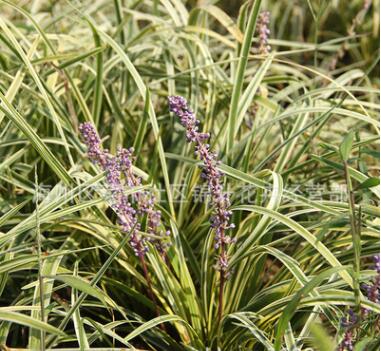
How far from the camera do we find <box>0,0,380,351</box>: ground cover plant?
6.63ft

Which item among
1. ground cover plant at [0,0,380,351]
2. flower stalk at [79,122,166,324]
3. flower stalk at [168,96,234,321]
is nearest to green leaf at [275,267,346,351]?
ground cover plant at [0,0,380,351]

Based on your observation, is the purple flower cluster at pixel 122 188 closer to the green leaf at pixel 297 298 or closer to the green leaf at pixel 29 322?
the green leaf at pixel 29 322

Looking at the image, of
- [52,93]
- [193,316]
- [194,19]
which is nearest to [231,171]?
[193,316]

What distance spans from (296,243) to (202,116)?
86 cm

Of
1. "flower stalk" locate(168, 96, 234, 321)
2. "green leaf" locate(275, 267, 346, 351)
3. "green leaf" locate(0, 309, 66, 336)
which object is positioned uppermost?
"flower stalk" locate(168, 96, 234, 321)

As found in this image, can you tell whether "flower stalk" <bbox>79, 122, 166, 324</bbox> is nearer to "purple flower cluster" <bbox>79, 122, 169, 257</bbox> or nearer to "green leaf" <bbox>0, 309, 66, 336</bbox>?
"purple flower cluster" <bbox>79, 122, 169, 257</bbox>

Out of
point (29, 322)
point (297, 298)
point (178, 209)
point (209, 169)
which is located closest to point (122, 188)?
point (209, 169)

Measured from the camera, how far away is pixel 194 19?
3.39 m

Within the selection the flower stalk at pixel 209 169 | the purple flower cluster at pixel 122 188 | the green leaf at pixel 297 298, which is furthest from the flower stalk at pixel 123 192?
the green leaf at pixel 297 298

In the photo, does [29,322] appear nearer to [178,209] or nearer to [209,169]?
[209,169]

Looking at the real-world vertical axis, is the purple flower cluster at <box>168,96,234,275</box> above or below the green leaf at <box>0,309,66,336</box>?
above

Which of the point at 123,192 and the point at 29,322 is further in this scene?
the point at 123,192

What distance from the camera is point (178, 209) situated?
2949mm

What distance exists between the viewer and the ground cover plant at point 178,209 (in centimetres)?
202
